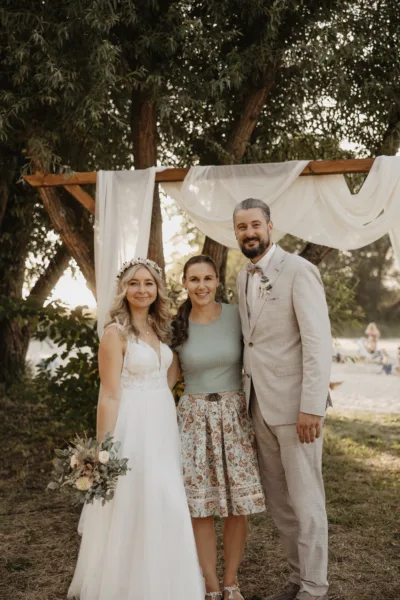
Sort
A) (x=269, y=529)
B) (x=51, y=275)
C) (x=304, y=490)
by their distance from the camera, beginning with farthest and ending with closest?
(x=51, y=275) → (x=269, y=529) → (x=304, y=490)

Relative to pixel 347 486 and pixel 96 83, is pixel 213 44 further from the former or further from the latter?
pixel 347 486

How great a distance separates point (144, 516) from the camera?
2.98 meters

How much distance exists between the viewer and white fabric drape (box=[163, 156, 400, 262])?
446cm

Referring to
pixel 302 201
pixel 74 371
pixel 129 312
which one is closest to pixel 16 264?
pixel 74 371

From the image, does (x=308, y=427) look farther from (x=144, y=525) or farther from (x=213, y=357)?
(x=144, y=525)

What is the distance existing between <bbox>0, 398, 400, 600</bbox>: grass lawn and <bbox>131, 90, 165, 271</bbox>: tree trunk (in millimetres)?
2279

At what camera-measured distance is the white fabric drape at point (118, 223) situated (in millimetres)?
4527

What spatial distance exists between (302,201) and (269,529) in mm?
2375

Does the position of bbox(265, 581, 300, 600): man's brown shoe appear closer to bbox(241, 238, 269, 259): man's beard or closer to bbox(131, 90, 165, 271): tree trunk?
bbox(241, 238, 269, 259): man's beard

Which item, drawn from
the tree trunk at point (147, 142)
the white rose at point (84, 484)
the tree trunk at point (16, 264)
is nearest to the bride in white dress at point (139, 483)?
the white rose at point (84, 484)

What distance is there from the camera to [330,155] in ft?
20.3

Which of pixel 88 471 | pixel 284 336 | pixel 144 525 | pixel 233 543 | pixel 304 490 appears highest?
pixel 284 336

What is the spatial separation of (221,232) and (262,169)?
552 millimetres

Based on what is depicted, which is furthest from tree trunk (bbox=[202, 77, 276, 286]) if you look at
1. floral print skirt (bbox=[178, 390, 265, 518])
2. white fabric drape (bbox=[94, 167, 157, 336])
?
floral print skirt (bbox=[178, 390, 265, 518])
